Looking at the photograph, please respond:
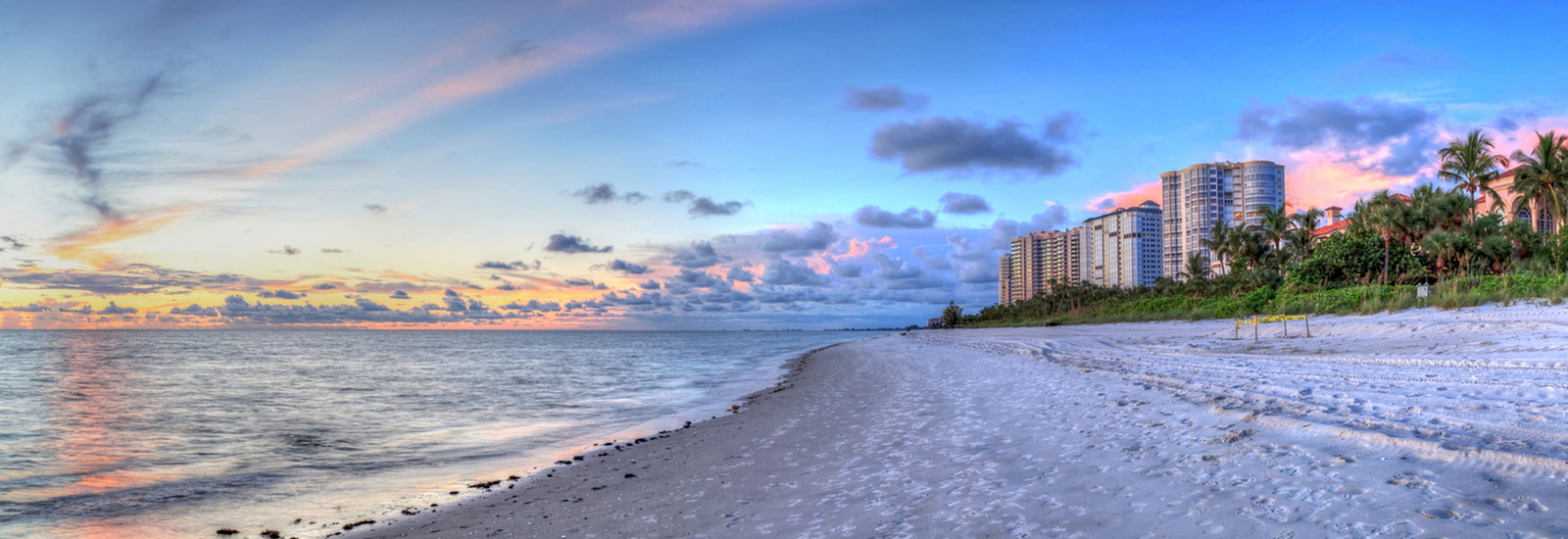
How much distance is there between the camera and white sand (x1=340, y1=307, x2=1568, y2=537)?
160 inches

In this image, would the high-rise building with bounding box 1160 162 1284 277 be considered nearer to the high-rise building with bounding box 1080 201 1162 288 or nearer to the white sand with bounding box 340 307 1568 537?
the high-rise building with bounding box 1080 201 1162 288

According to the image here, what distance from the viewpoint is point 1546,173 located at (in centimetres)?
4475

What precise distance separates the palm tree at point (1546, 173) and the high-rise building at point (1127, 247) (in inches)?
3807

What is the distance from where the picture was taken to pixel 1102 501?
15.3 ft

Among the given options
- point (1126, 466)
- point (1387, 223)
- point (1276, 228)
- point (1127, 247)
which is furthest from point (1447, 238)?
point (1127, 247)

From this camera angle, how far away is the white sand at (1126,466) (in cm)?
405

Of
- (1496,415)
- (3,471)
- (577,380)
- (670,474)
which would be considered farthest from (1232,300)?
(3,471)

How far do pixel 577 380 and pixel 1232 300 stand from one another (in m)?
39.6

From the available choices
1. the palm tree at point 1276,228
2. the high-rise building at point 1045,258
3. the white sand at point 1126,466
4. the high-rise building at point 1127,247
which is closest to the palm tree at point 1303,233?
the palm tree at point 1276,228

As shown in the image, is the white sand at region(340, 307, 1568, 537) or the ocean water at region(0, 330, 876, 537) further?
the ocean water at region(0, 330, 876, 537)

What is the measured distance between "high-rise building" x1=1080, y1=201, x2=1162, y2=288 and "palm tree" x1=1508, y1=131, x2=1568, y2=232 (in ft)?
317

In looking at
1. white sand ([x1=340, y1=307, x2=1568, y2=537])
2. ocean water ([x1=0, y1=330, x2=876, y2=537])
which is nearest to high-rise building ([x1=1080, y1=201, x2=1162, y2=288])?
ocean water ([x1=0, y1=330, x2=876, y2=537])

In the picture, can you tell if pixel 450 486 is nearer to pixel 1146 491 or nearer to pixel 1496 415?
A: pixel 1146 491

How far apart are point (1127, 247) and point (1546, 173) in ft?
362
